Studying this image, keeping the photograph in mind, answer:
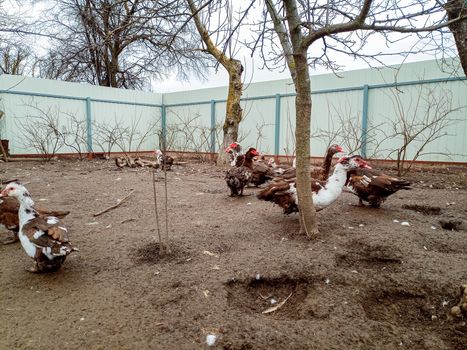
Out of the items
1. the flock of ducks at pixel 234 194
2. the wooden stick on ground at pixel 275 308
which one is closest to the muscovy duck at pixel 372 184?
the flock of ducks at pixel 234 194

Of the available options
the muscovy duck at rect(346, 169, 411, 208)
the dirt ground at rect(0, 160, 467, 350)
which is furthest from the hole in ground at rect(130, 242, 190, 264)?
the muscovy duck at rect(346, 169, 411, 208)

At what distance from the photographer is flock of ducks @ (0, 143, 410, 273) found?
220cm

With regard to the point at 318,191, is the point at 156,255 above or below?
below

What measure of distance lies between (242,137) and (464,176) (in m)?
6.90

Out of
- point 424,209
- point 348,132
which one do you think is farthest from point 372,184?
point 348,132

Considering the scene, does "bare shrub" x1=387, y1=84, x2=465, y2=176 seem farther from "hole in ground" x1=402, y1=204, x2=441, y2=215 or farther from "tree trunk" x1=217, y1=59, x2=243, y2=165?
"tree trunk" x1=217, y1=59, x2=243, y2=165

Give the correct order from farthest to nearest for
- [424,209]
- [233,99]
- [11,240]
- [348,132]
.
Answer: [233,99] < [348,132] < [424,209] < [11,240]

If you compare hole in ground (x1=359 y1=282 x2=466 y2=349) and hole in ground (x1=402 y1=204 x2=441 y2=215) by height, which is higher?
hole in ground (x1=402 y1=204 x2=441 y2=215)

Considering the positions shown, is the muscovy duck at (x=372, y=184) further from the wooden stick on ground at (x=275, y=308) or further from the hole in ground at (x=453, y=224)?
the wooden stick on ground at (x=275, y=308)

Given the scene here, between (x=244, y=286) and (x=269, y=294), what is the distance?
18cm

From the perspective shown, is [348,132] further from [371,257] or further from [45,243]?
[45,243]

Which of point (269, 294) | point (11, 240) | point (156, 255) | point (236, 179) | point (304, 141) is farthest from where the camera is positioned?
point (236, 179)

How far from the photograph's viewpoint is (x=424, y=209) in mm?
4141

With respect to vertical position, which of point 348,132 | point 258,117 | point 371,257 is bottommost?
point 371,257
